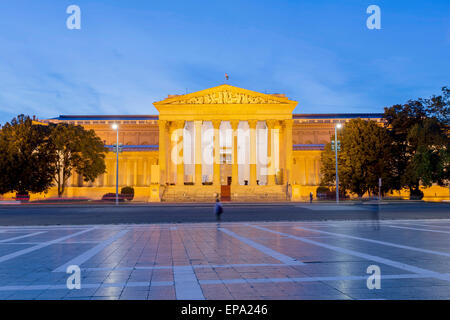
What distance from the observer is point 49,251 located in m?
13.1

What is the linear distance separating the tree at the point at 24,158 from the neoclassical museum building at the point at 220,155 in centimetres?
1264

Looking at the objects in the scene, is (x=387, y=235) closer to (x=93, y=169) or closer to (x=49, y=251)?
(x=49, y=251)

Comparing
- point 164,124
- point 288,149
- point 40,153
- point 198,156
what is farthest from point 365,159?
point 40,153

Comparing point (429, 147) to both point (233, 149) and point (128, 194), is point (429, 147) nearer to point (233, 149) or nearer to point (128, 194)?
point (233, 149)

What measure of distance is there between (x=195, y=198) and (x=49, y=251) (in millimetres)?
51214

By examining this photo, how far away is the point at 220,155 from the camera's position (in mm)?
82250

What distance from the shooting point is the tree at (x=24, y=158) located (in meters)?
56.9

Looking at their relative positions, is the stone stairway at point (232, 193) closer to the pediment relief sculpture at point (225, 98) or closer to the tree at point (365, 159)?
the tree at point (365, 159)

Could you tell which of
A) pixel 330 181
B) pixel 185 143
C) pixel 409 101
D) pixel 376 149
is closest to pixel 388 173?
pixel 376 149

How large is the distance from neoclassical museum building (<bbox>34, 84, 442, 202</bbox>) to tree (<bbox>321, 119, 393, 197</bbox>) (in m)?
8.73

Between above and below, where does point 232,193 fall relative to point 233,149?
below

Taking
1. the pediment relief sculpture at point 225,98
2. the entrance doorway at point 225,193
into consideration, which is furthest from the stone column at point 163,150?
the entrance doorway at point 225,193

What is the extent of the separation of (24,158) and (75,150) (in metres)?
7.32

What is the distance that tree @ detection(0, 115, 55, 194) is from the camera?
56938 millimetres
